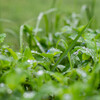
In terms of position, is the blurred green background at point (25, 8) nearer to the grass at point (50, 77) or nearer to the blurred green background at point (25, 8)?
the blurred green background at point (25, 8)

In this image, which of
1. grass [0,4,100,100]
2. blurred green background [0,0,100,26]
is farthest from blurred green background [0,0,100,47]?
grass [0,4,100,100]

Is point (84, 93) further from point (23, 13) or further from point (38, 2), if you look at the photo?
point (38, 2)

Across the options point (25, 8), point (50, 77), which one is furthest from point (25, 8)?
point (50, 77)

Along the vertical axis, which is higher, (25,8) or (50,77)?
(25,8)

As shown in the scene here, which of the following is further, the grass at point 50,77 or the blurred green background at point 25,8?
the blurred green background at point 25,8

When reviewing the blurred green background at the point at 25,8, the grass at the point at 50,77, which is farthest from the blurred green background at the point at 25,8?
the grass at the point at 50,77

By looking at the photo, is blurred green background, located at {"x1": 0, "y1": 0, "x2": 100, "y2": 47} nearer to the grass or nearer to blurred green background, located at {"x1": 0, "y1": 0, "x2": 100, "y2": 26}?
blurred green background, located at {"x1": 0, "y1": 0, "x2": 100, "y2": 26}

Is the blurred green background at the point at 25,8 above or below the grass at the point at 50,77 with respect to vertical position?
above

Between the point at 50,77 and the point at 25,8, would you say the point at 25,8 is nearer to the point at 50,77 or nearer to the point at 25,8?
the point at 25,8

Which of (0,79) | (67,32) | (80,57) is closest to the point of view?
(0,79)

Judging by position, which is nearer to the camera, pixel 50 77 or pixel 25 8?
pixel 50 77

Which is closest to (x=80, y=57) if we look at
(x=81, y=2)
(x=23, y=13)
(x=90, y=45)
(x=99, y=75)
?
(x=90, y=45)
